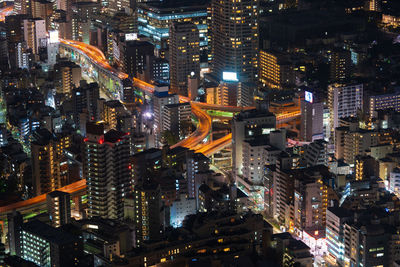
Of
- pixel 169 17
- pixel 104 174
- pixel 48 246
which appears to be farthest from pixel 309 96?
pixel 169 17

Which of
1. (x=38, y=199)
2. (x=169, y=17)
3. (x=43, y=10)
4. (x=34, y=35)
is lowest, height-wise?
(x=38, y=199)

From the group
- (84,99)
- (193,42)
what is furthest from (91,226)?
(193,42)

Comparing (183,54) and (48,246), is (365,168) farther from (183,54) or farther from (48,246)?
(183,54)

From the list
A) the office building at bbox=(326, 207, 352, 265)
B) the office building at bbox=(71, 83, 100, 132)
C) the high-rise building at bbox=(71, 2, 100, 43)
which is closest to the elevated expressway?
the high-rise building at bbox=(71, 2, 100, 43)

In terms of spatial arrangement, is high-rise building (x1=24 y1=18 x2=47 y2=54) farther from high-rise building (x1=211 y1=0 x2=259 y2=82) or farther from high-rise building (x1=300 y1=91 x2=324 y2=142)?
high-rise building (x1=300 y1=91 x2=324 y2=142)

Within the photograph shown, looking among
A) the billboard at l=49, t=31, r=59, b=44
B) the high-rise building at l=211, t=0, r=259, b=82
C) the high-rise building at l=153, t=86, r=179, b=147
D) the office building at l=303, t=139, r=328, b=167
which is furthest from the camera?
the billboard at l=49, t=31, r=59, b=44

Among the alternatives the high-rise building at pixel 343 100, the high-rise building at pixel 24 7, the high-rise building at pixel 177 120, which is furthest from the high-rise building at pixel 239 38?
the high-rise building at pixel 24 7

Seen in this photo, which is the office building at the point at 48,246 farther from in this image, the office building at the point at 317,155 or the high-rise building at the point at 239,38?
the high-rise building at the point at 239,38
